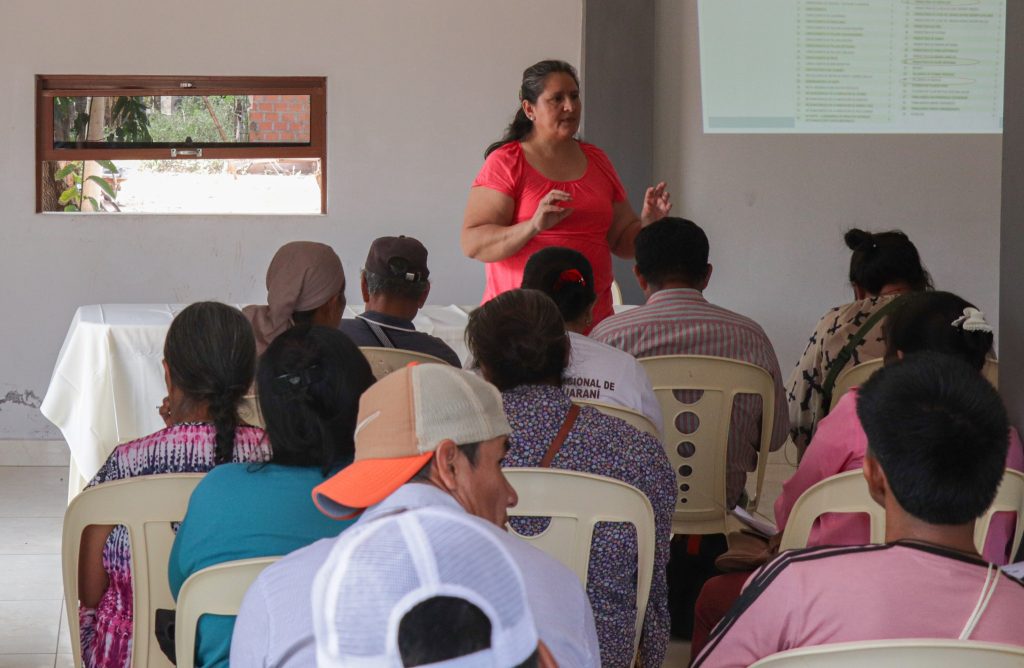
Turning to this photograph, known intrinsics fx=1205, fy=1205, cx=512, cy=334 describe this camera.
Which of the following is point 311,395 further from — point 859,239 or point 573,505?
point 859,239

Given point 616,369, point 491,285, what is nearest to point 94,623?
point 616,369

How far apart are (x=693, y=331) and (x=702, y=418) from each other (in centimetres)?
24

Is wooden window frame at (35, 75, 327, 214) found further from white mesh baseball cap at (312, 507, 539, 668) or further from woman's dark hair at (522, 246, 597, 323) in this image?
white mesh baseball cap at (312, 507, 539, 668)

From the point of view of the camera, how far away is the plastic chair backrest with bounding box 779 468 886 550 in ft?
6.92

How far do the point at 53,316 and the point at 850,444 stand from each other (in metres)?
4.58

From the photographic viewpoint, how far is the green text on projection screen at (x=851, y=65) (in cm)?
578

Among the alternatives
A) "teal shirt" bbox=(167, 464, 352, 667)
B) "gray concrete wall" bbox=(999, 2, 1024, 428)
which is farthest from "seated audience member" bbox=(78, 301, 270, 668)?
"gray concrete wall" bbox=(999, 2, 1024, 428)

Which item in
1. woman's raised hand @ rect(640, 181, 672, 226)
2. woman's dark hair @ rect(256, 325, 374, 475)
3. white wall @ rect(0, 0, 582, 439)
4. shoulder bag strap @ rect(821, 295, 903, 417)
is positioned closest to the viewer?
woman's dark hair @ rect(256, 325, 374, 475)

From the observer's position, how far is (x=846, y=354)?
3428mm

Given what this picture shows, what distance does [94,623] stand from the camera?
209 centimetres

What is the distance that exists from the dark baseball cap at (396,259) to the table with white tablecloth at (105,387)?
1431 mm

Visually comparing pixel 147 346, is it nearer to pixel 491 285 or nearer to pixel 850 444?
pixel 491 285

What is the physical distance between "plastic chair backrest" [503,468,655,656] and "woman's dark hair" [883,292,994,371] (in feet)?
2.59

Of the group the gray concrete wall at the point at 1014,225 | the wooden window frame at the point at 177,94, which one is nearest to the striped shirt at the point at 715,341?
the gray concrete wall at the point at 1014,225
